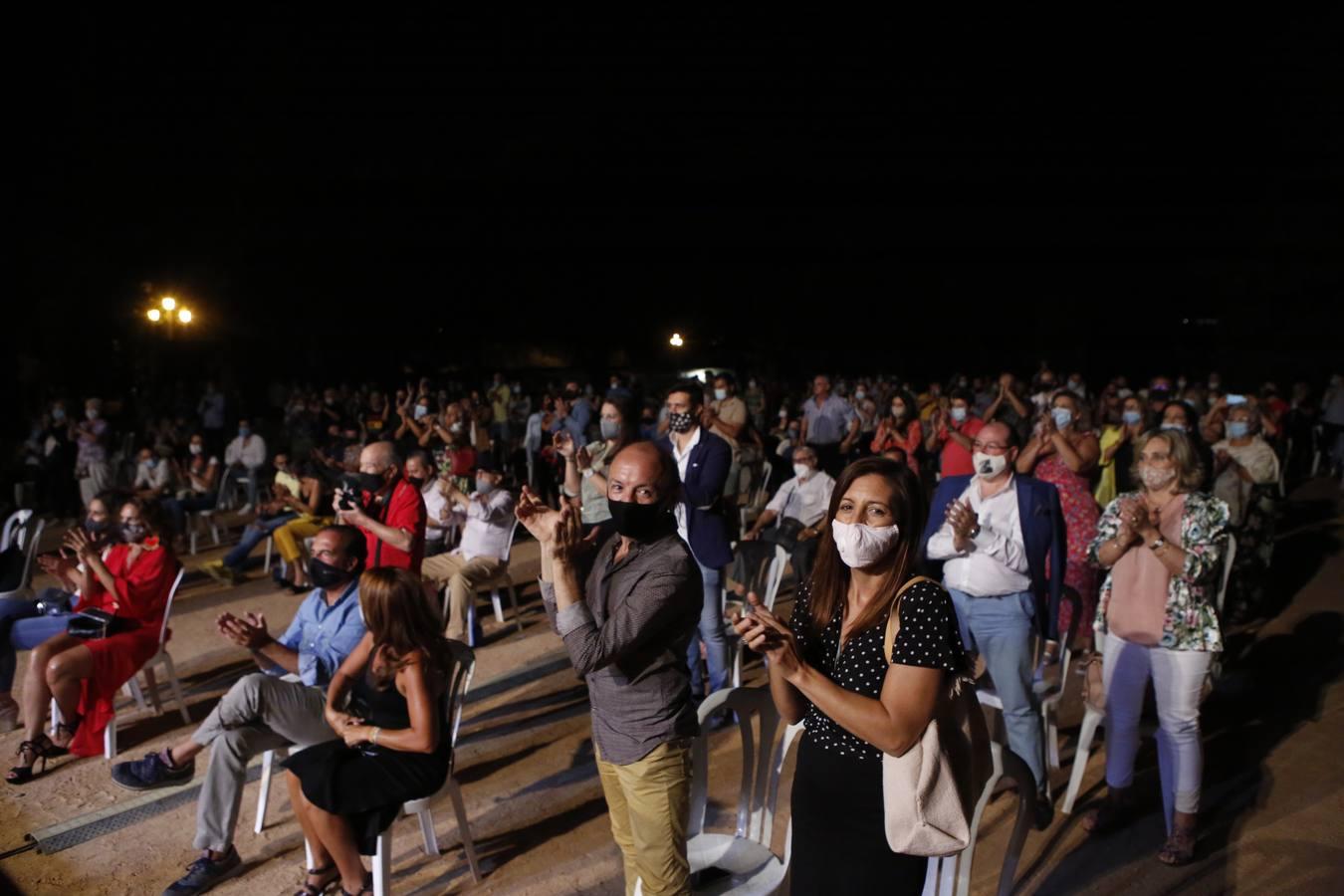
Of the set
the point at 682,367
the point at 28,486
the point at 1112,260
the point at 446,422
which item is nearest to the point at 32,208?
the point at 28,486

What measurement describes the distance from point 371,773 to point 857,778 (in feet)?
6.38

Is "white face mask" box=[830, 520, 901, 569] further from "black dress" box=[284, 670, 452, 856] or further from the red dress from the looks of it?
the red dress

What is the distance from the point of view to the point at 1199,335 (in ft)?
83.7

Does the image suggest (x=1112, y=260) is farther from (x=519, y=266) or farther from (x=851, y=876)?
(x=851, y=876)

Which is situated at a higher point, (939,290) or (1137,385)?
(939,290)

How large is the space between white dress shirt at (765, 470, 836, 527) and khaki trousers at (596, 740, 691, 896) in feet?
14.7

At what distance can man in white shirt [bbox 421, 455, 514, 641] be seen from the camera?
20.2 ft

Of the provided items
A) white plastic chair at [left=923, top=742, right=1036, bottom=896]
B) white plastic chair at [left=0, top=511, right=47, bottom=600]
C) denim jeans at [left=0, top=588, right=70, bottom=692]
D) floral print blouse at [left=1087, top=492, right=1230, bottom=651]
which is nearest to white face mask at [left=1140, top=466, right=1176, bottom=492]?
floral print blouse at [left=1087, top=492, right=1230, bottom=651]

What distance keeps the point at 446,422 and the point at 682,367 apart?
78.3 feet

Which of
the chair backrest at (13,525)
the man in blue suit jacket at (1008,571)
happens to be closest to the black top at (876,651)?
the man in blue suit jacket at (1008,571)

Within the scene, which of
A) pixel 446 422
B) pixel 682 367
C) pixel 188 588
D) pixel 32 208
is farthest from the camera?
pixel 682 367

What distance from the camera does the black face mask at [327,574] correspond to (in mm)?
3945

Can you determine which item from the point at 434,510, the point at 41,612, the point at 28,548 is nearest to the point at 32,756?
the point at 41,612

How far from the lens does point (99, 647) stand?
184 inches
